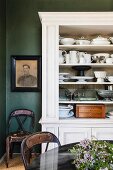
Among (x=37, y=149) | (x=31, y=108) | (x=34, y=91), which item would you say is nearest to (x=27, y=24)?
(x=34, y=91)

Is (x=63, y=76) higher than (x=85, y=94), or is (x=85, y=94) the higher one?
(x=63, y=76)

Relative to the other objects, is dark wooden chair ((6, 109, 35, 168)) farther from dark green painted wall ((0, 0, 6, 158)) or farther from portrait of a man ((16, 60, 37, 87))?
portrait of a man ((16, 60, 37, 87))

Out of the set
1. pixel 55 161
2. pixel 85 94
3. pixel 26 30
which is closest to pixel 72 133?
pixel 85 94

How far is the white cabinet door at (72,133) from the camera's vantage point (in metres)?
3.48

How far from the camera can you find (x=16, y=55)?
4.17 m

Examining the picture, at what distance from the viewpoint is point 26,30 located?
4184 mm

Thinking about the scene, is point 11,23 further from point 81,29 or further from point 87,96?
point 87,96

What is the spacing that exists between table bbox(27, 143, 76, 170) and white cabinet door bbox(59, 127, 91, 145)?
4.74 ft

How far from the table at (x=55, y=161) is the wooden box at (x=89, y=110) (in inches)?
64.8

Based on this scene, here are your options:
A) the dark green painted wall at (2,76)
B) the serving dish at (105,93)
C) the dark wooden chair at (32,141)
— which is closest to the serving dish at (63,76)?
the serving dish at (105,93)

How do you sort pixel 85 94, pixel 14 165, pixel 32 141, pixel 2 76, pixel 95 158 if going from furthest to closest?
pixel 2 76, pixel 85 94, pixel 14 165, pixel 32 141, pixel 95 158

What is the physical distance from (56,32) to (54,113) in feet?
3.86

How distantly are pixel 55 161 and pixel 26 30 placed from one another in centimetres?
291

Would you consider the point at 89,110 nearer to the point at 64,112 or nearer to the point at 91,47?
the point at 64,112
